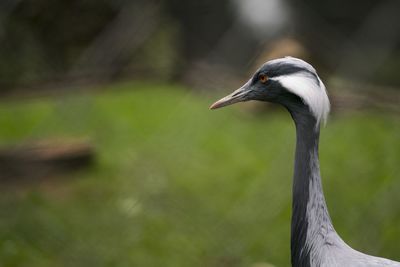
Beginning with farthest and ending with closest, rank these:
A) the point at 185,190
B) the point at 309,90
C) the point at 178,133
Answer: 1. the point at 178,133
2. the point at 185,190
3. the point at 309,90

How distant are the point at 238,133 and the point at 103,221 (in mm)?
1606

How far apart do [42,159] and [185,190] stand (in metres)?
0.91

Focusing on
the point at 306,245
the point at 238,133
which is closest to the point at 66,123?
the point at 238,133

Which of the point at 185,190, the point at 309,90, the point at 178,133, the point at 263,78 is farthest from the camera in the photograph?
the point at 178,133

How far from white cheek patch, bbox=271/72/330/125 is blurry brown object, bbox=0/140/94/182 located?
7.77 feet

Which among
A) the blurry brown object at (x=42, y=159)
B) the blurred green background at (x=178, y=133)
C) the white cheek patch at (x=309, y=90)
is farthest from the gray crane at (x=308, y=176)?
the blurry brown object at (x=42, y=159)

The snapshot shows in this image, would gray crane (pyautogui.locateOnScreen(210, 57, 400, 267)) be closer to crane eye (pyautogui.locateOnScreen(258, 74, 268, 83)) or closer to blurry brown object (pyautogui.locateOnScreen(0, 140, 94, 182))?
crane eye (pyautogui.locateOnScreen(258, 74, 268, 83))

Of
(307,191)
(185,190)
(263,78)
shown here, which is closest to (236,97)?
(263,78)

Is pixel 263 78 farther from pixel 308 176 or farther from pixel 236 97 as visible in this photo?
pixel 308 176

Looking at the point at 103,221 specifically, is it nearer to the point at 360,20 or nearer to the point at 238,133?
the point at 238,133

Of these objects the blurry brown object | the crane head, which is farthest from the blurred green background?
the crane head

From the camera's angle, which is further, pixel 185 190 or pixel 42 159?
pixel 42 159

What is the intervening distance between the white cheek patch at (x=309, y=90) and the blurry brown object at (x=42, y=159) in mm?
2369

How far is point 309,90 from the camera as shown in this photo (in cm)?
161
